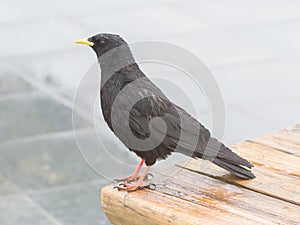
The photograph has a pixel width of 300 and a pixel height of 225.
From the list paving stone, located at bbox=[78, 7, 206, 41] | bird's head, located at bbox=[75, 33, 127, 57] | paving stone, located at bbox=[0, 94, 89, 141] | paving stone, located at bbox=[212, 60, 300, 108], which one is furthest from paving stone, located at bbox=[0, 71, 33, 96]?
bird's head, located at bbox=[75, 33, 127, 57]

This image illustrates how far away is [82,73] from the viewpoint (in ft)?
24.3

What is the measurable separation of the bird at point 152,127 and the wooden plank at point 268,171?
0.19 feet

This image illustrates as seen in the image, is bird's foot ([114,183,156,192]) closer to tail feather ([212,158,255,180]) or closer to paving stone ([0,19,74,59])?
tail feather ([212,158,255,180])

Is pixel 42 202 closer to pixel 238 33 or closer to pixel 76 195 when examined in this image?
pixel 76 195

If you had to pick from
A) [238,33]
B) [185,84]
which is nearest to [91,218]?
[185,84]

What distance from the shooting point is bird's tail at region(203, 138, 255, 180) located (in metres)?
2.99

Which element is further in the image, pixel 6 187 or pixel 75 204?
pixel 6 187

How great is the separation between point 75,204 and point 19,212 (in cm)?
36

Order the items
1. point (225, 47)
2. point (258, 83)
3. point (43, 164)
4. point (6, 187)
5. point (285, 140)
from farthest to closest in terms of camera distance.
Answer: point (225, 47) → point (258, 83) → point (43, 164) → point (6, 187) → point (285, 140)

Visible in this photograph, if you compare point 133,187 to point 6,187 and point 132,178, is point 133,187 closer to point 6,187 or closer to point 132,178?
point 132,178

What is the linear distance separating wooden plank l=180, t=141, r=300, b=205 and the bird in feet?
0.19

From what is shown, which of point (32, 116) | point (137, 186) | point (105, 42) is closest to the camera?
point (137, 186)

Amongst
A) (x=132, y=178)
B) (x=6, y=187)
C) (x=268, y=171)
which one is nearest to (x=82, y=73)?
(x=6, y=187)

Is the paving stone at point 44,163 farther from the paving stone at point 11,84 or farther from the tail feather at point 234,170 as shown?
the tail feather at point 234,170
